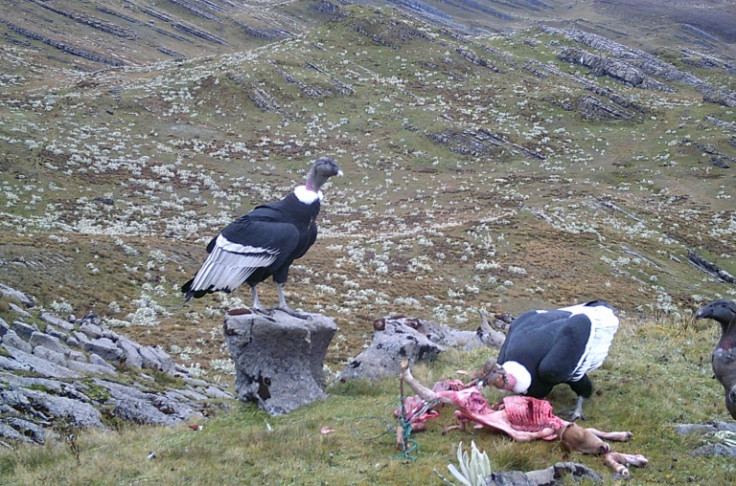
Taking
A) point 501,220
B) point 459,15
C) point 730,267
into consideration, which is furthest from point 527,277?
point 459,15

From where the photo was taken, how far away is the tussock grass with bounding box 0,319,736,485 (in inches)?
233

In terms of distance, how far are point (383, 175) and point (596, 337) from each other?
1749 inches

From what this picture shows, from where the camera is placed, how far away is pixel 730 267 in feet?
108

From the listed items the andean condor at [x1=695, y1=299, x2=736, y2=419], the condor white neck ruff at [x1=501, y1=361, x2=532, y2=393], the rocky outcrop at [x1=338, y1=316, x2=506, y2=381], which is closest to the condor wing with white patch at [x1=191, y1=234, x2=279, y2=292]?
the rocky outcrop at [x1=338, y1=316, x2=506, y2=381]

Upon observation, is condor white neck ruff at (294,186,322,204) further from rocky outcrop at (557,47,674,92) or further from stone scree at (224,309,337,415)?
rocky outcrop at (557,47,674,92)

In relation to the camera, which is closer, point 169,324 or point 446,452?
point 446,452

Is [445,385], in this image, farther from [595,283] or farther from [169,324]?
[595,283]

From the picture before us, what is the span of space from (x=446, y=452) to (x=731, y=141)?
2481 inches

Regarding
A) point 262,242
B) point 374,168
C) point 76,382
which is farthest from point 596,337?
point 374,168

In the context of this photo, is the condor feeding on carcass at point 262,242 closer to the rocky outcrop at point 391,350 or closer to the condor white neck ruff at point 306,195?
the condor white neck ruff at point 306,195

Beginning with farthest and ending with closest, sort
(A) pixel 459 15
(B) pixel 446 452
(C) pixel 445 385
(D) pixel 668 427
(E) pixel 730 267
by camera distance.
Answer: (A) pixel 459 15, (E) pixel 730 267, (C) pixel 445 385, (D) pixel 668 427, (B) pixel 446 452

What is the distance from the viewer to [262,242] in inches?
360

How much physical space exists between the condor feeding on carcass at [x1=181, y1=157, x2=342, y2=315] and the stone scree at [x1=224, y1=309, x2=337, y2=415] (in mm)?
660

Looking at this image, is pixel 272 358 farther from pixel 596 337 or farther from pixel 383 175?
pixel 383 175
